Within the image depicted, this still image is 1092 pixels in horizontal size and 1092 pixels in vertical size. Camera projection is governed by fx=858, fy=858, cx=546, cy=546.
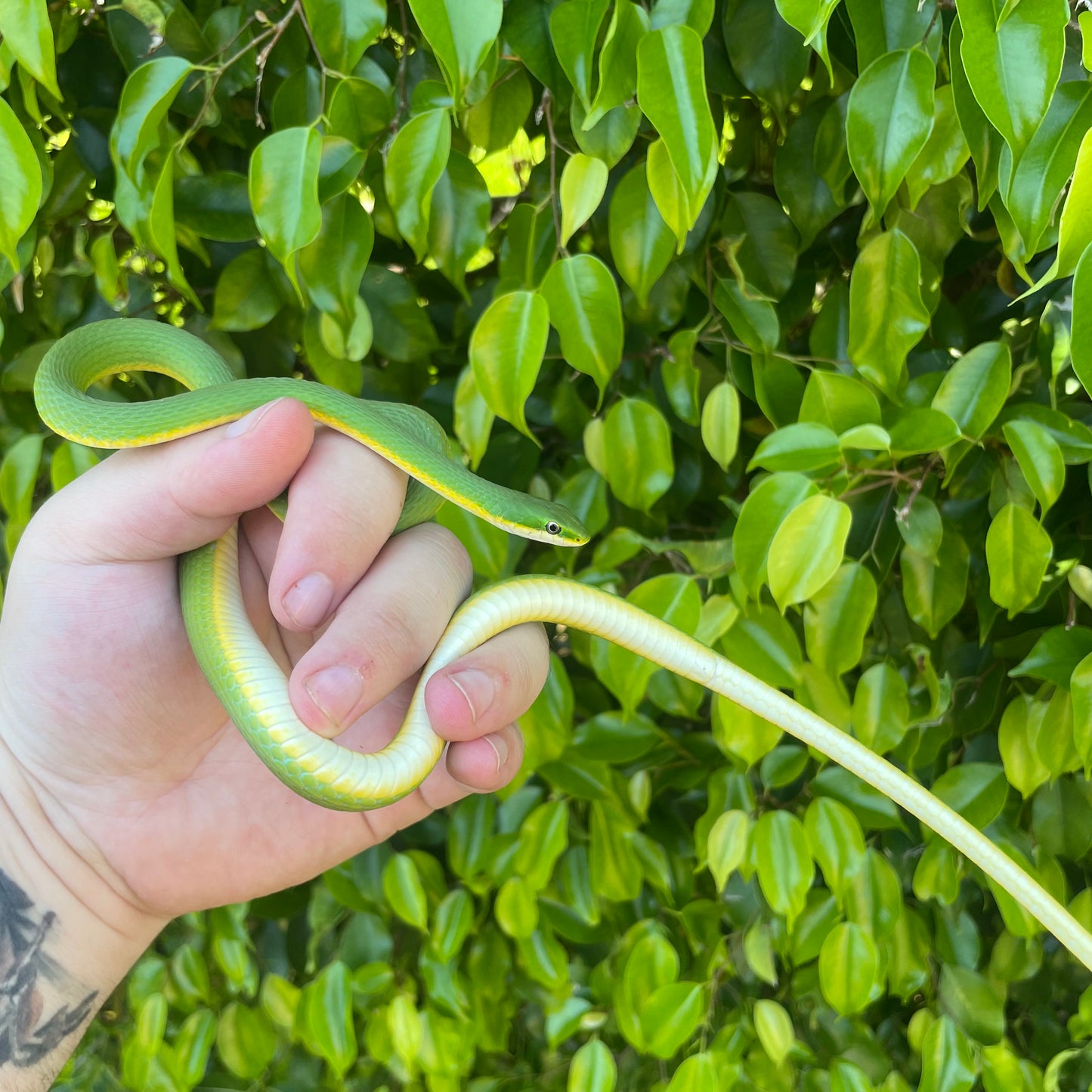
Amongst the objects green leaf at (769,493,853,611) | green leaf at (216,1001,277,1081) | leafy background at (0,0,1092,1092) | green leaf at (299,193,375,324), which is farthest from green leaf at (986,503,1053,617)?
green leaf at (216,1001,277,1081)

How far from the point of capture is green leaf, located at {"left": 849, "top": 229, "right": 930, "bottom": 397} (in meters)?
0.94

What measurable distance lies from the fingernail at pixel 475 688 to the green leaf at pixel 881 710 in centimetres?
56

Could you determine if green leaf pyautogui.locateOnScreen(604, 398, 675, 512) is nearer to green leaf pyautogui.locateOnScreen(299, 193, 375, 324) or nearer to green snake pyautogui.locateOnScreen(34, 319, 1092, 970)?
green snake pyautogui.locateOnScreen(34, 319, 1092, 970)

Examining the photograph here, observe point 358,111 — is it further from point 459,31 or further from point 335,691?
point 335,691

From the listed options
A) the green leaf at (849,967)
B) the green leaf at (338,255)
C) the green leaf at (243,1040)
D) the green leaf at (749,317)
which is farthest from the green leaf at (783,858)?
the green leaf at (243,1040)

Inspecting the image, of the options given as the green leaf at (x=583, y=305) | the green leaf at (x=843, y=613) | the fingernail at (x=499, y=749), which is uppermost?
the green leaf at (x=583, y=305)

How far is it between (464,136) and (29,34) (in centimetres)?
49

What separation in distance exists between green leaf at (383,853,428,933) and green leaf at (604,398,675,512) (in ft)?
2.24

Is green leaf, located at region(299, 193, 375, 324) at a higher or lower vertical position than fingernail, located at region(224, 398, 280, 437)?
higher

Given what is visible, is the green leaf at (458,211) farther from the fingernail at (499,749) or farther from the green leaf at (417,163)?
the fingernail at (499,749)

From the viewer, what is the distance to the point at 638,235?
97 cm

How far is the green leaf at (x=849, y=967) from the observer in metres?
1.19

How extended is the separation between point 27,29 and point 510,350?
528mm

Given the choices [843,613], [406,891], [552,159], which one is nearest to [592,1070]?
[406,891]
